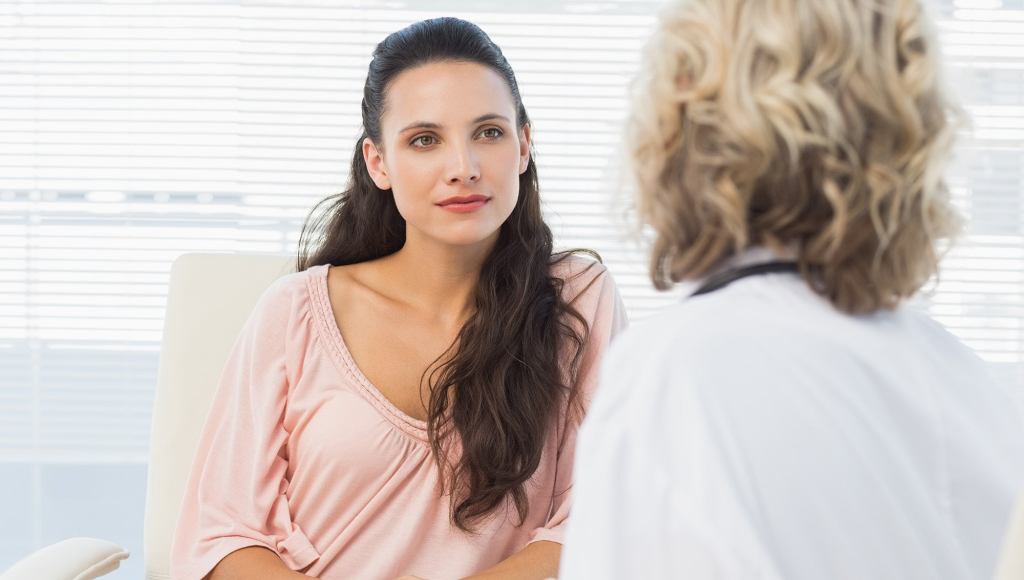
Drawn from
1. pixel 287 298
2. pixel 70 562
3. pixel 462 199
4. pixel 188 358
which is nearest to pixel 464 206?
pixel 462 199

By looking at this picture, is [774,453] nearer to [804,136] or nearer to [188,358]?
[804,136]

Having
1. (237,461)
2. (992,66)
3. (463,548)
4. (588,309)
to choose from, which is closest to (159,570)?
(237,461)

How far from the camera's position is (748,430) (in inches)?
26.1

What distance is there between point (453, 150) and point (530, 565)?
0.59 m

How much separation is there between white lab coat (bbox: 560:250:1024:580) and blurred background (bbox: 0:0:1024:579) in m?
2.12

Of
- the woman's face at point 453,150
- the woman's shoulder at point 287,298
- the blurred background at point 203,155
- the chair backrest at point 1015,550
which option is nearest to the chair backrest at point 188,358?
the woman's shoulder at point 287,298

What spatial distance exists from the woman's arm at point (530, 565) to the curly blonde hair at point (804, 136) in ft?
2.68

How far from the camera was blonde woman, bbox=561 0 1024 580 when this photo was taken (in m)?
0.66

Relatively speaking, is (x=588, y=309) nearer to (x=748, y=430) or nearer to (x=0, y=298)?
(x=748, y=430)

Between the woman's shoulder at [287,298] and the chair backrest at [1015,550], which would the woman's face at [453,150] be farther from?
the chair backrest at [1015,550]

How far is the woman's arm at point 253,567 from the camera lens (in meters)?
1.48

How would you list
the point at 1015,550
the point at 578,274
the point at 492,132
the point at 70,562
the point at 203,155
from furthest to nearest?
the point at 203,155 → the point at 578,274 → the point at 492,132 → the point at 70,562 → the point at 1015,550

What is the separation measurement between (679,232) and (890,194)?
143mm

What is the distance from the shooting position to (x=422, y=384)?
1574 millimetres
